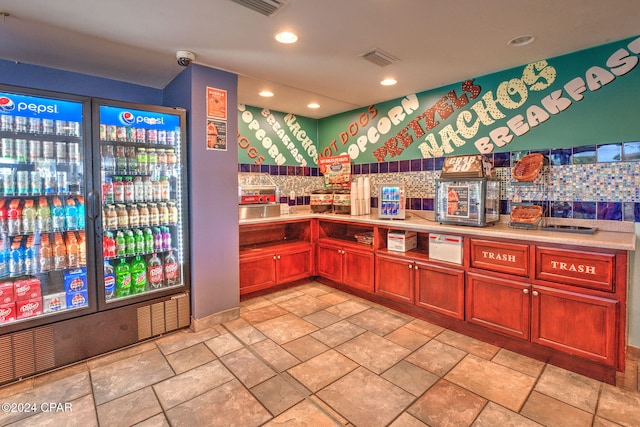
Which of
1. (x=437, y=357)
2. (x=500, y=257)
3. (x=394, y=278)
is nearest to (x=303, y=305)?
(x=394, y=278)

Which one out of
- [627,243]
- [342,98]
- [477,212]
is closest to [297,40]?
[342,98]

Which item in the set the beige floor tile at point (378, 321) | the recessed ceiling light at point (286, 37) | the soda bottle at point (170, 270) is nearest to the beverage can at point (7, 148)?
the soda bottle at point (170, 270)

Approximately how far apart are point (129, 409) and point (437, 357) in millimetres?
2186

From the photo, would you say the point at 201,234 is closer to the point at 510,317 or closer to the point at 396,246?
the point at 396,246

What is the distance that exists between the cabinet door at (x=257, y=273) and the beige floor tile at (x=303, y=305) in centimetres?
36

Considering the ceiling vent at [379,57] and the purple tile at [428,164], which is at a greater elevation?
the ceiling vent at [379,57]

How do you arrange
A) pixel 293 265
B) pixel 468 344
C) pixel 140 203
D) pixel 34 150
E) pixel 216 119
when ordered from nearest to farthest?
pixel 34 150 → pixel 468 344 → pixel 140 203 → pixel 216 119 → pixel 293 265

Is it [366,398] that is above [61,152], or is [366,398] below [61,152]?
below

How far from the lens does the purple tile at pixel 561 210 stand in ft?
9.37

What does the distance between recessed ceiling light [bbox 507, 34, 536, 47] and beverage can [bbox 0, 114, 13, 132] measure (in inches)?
151

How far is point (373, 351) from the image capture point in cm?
262

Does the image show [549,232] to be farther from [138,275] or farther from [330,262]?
[138,275]

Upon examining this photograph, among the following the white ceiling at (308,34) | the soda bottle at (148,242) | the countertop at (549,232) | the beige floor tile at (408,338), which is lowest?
the beige floor tile at (408,338)

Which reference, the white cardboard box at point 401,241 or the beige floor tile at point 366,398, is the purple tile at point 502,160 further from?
the beige floor tile at point 366,398
